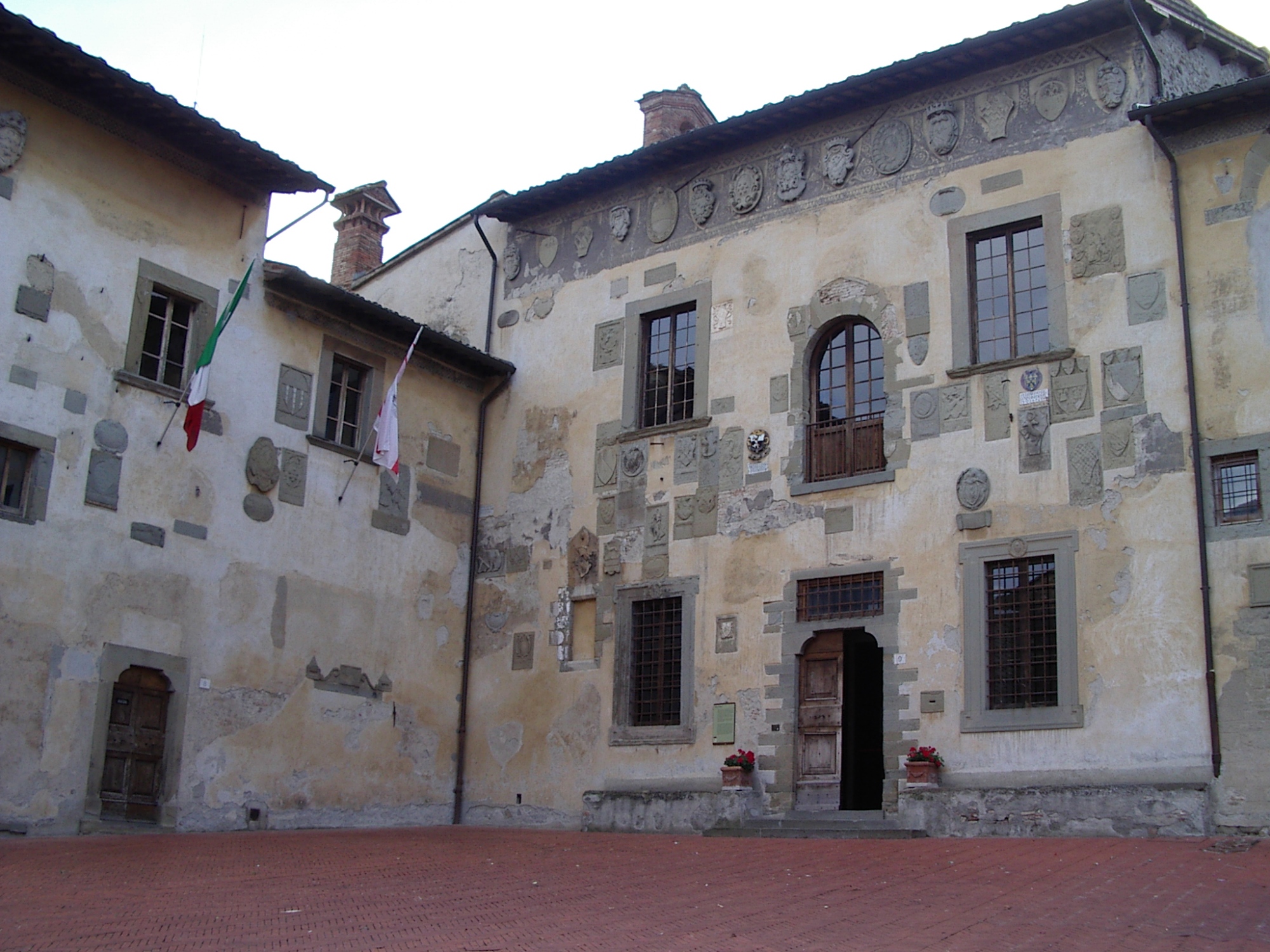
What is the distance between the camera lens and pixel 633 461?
1866cm

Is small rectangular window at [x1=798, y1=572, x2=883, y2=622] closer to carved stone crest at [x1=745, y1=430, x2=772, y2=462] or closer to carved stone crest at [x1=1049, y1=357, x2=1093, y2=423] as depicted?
carved stone crest at [x1=745, y1=430, x2=772, y2=462]

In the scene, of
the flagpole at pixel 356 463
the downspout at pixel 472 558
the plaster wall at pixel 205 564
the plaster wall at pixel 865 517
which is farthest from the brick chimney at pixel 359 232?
the flagpole at pixel 356 463

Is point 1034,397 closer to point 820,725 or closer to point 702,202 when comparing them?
point 820,725

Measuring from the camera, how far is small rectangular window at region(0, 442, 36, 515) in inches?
577

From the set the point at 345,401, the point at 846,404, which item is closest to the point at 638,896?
the point at 846,404

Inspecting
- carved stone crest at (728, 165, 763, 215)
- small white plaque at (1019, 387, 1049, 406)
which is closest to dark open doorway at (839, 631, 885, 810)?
small white plaque at (1019, 387, 1049, 406)

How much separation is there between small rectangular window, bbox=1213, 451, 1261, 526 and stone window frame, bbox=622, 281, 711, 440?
6.35 metres

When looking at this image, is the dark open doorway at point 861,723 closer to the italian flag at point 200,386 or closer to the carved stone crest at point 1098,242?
the carved stone crest at point 1098,242

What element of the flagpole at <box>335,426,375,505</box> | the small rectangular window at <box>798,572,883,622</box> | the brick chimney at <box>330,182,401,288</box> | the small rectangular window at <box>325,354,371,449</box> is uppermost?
the brick chimney at <box>330,182,401,288</box>

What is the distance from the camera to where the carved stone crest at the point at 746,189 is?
18516 mm

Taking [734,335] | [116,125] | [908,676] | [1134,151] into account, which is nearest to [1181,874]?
[908,676]

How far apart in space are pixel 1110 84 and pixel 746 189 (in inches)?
191

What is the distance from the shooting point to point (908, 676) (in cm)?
1570

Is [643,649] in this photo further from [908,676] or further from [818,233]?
[818,233]
